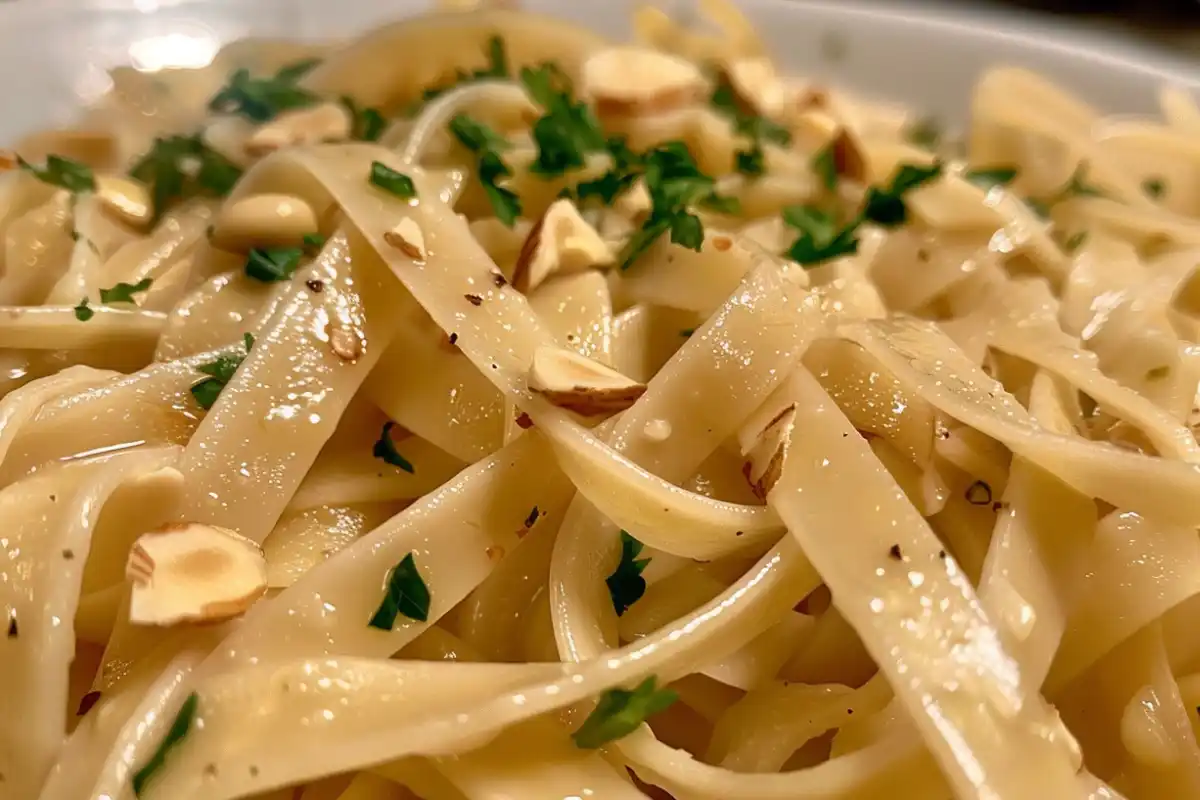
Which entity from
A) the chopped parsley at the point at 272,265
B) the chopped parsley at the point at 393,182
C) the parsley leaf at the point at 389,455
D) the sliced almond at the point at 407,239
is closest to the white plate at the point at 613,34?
the chopped parsley at the point at 272,265

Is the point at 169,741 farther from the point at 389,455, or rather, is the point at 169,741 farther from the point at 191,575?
the point at 389,455

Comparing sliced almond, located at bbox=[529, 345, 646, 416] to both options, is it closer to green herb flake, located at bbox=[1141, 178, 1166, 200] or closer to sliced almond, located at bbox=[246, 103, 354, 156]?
sliced almond, located at bbox=[246, 103, 354, 156]

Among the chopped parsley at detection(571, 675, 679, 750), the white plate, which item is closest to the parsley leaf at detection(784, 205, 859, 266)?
the chopped parsley at detection(571, 675, 679, 750)

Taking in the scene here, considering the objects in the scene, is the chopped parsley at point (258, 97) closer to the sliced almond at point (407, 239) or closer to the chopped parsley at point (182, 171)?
the chopped parsley at point (182, 171)

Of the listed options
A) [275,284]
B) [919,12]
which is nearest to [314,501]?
[275,284]

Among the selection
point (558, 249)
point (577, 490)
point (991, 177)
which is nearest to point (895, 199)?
point (991, 177)
